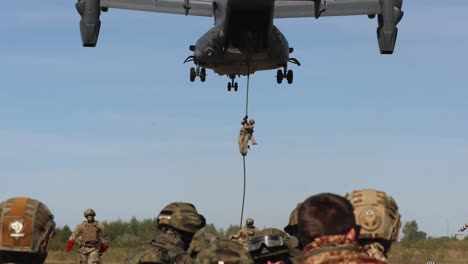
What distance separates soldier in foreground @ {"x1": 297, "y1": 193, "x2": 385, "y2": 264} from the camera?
16.1ft

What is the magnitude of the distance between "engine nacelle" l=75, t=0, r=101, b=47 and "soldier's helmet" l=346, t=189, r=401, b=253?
30.6 metres

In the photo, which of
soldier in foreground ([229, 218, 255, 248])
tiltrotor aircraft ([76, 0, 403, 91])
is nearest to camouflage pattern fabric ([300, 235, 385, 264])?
soldier in foreground ([229, 218, 255, 248])

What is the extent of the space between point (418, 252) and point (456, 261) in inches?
69.3

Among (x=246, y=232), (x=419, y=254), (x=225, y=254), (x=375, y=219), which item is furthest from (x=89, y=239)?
(x=375, y=219)

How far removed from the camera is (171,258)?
7.46m

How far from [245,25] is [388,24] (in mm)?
6486

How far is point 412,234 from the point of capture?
47562 mm

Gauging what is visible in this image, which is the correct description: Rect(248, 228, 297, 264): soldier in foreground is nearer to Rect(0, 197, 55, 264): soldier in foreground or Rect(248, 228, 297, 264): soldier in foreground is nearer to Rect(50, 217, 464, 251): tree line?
Rect(0, 197, 55, 264): soldier in foreground

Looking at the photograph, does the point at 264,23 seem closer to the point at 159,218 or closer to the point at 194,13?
the point at 194,13

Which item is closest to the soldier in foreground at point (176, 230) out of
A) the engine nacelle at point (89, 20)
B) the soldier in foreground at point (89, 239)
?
the soldier in foreground at point (89, 239)

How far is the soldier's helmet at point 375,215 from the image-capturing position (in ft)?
20.1

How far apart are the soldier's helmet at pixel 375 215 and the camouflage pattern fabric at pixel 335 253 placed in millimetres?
1160

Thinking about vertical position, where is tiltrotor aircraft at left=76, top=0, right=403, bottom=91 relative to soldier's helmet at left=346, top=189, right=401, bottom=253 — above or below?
above

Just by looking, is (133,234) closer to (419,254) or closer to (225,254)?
(419,254)
